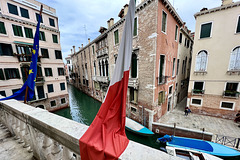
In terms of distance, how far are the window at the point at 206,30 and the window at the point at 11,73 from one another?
20299 mm

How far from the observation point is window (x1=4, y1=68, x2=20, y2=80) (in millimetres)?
9386

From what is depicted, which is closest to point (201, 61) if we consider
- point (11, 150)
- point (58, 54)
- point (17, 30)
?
point (11, 150)

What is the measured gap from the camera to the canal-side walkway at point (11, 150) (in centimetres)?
178

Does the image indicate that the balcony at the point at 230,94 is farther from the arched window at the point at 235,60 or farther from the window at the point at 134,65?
the window at the point at 134,65

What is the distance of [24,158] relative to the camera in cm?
176

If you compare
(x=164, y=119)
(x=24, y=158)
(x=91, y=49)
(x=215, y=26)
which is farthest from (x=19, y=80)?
(x=215, y=26)

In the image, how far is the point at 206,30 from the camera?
9297mm

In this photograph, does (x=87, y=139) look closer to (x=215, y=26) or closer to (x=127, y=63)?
(x=127, y=63)

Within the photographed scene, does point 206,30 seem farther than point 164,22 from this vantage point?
Yes

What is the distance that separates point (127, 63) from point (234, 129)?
40.0ft

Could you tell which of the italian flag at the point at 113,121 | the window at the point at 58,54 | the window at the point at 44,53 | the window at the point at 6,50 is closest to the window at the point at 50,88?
the window at the point at 44,53

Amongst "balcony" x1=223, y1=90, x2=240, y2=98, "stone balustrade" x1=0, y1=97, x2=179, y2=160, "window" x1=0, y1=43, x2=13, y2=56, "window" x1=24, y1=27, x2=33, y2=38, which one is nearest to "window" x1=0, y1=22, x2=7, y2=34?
"window" x1=0, y1=43, x2=13, y2=56

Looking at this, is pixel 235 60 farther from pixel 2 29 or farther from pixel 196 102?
pixel 2 29

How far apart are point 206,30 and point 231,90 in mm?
6398
